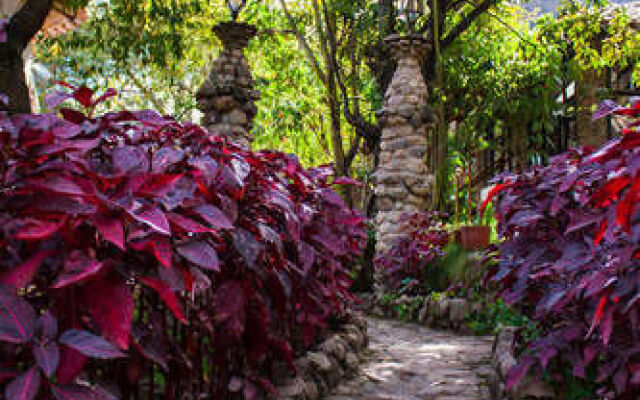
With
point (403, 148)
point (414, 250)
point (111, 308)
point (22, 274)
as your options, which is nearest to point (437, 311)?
point (414, 250)

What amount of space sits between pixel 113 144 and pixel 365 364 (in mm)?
2945

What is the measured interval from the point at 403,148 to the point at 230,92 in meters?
2.75

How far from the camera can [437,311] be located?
21.8 ft

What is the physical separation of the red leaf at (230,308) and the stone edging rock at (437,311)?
4.69 metres

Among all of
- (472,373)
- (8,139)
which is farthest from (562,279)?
(8,139)

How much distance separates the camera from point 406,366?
438cm

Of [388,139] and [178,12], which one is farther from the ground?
[178,12]

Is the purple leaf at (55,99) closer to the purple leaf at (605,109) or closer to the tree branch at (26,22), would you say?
the tree branch at (26,22)

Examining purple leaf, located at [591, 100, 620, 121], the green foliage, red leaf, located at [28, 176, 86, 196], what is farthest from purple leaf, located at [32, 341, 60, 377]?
the green foliage

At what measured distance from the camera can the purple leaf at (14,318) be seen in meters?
1.15

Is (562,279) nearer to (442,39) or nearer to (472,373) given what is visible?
(472,373)

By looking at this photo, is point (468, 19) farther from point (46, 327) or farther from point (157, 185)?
point (46, 327)

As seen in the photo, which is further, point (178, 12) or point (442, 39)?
point (442, 39)

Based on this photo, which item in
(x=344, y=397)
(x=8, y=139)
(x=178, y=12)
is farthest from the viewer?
(x=178, y=12)
